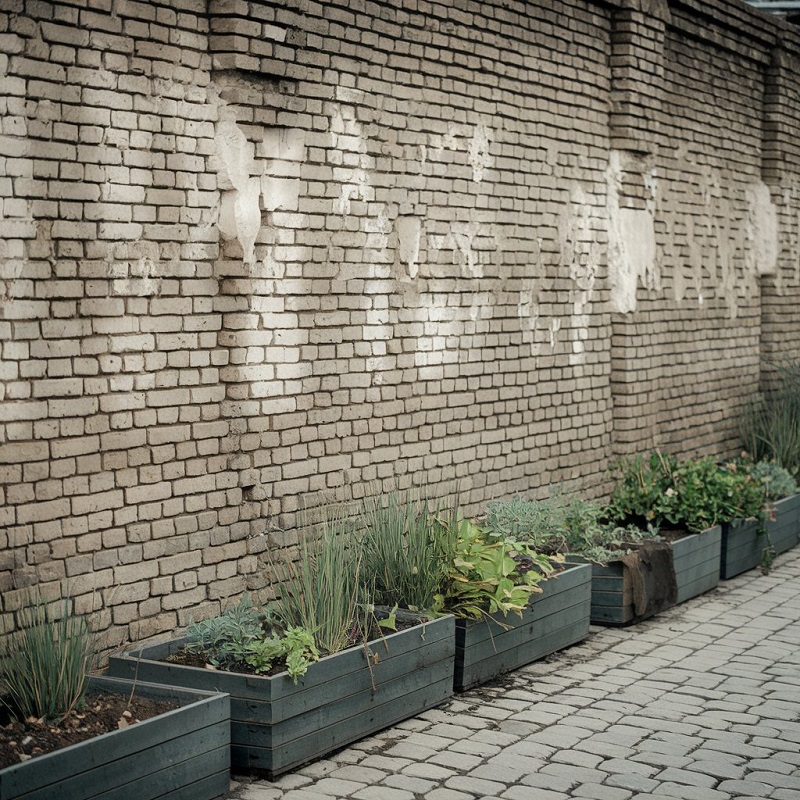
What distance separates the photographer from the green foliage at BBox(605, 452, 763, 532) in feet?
26.5

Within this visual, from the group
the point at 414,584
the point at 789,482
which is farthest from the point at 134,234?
the point at 789,482

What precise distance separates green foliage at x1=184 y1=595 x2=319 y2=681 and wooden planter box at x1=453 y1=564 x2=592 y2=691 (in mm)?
1021

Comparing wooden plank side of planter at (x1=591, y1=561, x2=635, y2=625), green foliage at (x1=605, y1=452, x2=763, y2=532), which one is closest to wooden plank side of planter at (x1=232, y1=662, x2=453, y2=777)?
wooden plank side of planter at (x1=591, y1=561, x2=635, y2=625)

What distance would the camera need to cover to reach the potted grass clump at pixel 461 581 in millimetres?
5680

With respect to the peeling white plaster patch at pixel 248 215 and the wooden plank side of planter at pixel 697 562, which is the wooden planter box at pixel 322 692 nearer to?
the peeling white plaster patch at pixel 248 215

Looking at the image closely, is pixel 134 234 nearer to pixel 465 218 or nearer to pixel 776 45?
pixel 465 218

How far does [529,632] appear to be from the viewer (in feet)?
20.2

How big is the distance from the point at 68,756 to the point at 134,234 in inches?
92.4

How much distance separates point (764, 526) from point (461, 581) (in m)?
4.01

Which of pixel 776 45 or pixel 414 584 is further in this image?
pixel 776 45

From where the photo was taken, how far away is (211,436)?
5590 mm

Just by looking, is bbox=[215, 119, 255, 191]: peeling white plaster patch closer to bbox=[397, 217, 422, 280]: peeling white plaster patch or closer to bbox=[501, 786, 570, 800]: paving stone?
bbox=[397, 217, 422, 280]: peeling white plaster patch

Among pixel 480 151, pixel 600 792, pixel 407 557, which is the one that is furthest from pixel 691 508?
pixel 600 792

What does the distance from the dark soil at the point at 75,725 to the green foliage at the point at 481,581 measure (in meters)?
1.66
